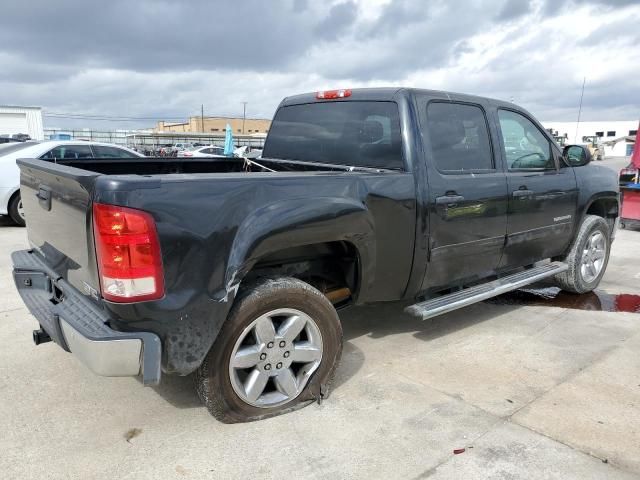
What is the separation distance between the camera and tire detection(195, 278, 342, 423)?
2.81 meters

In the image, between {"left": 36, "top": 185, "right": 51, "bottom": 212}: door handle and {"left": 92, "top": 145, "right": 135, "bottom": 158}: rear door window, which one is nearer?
{"left": 36, "top": 185, "right": 51, "bottom": 212}: door handle

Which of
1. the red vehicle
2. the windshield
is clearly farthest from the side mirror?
the red vehicle

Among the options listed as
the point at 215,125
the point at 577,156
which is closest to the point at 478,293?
the point at 577,156

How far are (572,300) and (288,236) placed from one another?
3907 mm

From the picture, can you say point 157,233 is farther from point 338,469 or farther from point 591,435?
point 591,435

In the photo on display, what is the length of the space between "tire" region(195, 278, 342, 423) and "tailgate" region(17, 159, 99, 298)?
28.5 inches

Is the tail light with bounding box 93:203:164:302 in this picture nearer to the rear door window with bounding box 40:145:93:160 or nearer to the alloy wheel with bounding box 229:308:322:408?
the alloy wheel with bounding box 229:308:322:408

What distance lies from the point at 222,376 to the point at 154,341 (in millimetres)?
471

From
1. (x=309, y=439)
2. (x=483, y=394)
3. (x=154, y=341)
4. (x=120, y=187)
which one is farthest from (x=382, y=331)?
(x=120, y=187)

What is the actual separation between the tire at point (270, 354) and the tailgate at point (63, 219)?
725 millimetres

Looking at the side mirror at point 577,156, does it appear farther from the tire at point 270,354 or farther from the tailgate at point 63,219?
the tailgate at point 63,219

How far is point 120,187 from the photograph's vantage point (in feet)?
7.88

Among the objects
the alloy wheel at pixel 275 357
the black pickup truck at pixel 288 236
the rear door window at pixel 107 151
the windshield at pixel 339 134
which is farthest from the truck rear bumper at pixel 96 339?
the rear door window at pixel 107 151

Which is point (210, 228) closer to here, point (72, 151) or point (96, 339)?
point (96, 339)
